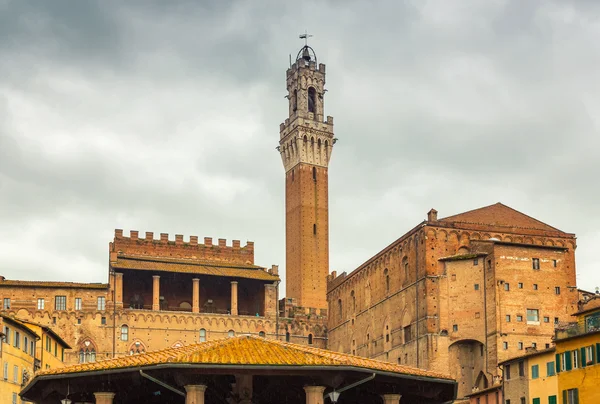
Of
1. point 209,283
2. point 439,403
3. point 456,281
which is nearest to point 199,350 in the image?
point 439,403

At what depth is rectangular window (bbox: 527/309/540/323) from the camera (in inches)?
2477

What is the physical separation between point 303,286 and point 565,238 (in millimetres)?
29243

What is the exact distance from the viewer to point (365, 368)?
60.3 feet

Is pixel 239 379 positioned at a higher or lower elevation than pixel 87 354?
lower

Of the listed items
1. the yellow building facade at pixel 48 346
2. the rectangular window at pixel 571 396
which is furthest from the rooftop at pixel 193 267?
the rectangular window at pixel 571 396

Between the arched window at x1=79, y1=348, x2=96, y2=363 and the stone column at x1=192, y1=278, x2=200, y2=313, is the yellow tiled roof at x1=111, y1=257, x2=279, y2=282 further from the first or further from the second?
the arched window at x1=79, y1=348, x2=96, y2=363

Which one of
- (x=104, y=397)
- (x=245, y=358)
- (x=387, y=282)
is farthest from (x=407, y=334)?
(x=245, y=358)

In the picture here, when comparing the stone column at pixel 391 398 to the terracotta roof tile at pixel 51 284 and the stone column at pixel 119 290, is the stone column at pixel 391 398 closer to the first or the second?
the stone column at pixel 119 290

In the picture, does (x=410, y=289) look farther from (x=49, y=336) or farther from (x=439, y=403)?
(x=439, y=403)

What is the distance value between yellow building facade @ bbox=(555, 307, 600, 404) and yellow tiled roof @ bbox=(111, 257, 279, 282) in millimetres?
36059

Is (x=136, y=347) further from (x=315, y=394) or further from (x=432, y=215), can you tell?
(x=315, y=394)

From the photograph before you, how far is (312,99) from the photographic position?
102750 millimetres

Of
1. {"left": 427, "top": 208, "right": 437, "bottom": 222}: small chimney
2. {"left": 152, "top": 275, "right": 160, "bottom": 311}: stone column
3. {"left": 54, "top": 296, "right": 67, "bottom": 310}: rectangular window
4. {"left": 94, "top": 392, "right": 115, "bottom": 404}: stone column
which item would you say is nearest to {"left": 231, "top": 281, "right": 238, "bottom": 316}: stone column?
{"left": 152, "top": 275, "right": 160, "bottom": 311}: stone column

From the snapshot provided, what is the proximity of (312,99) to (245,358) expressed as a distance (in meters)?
85.6
